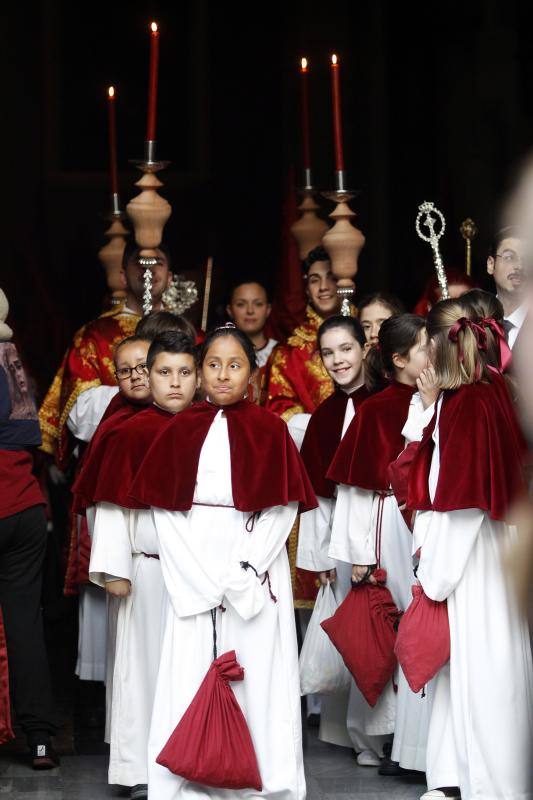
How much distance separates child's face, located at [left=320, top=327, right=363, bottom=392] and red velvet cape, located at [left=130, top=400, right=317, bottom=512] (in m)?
0.82

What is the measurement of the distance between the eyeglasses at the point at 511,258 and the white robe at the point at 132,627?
179 centimetres

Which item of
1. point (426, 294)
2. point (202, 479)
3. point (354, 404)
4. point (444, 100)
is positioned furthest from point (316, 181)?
point (202, 479)

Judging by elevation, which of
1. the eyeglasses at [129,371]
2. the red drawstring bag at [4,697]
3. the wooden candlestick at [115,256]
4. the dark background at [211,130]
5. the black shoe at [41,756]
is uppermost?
the dark background at [211,130]

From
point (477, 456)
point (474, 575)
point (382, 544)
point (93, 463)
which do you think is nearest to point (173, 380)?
point (93, 463)

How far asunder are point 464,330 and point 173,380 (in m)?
1.04

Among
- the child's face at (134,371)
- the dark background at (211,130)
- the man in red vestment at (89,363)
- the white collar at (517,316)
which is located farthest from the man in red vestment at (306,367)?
the dark background at (211,130)

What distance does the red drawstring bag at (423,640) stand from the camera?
492 cm

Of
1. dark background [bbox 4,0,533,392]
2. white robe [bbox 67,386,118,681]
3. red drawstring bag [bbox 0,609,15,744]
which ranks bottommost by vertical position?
red drawstring bag [bbox 0,609,15,744]

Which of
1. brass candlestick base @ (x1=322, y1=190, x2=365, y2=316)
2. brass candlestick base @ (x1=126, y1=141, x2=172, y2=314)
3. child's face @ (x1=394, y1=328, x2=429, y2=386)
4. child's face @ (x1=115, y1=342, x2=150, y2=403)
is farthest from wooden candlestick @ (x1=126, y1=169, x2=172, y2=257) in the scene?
child's face @ (x1=394, y1=328, x2=429, y2=386)

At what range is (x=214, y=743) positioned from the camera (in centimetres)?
484

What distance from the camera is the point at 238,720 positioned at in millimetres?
4918

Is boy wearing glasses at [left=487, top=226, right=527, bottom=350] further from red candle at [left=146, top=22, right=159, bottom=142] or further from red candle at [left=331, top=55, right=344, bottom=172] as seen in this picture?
red candle at [left=146, top=22, right=159, bottom=142]

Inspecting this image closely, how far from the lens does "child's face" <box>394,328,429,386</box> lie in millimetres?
5645

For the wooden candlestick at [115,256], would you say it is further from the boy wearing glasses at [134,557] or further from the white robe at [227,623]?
the white robe at [227,623]
